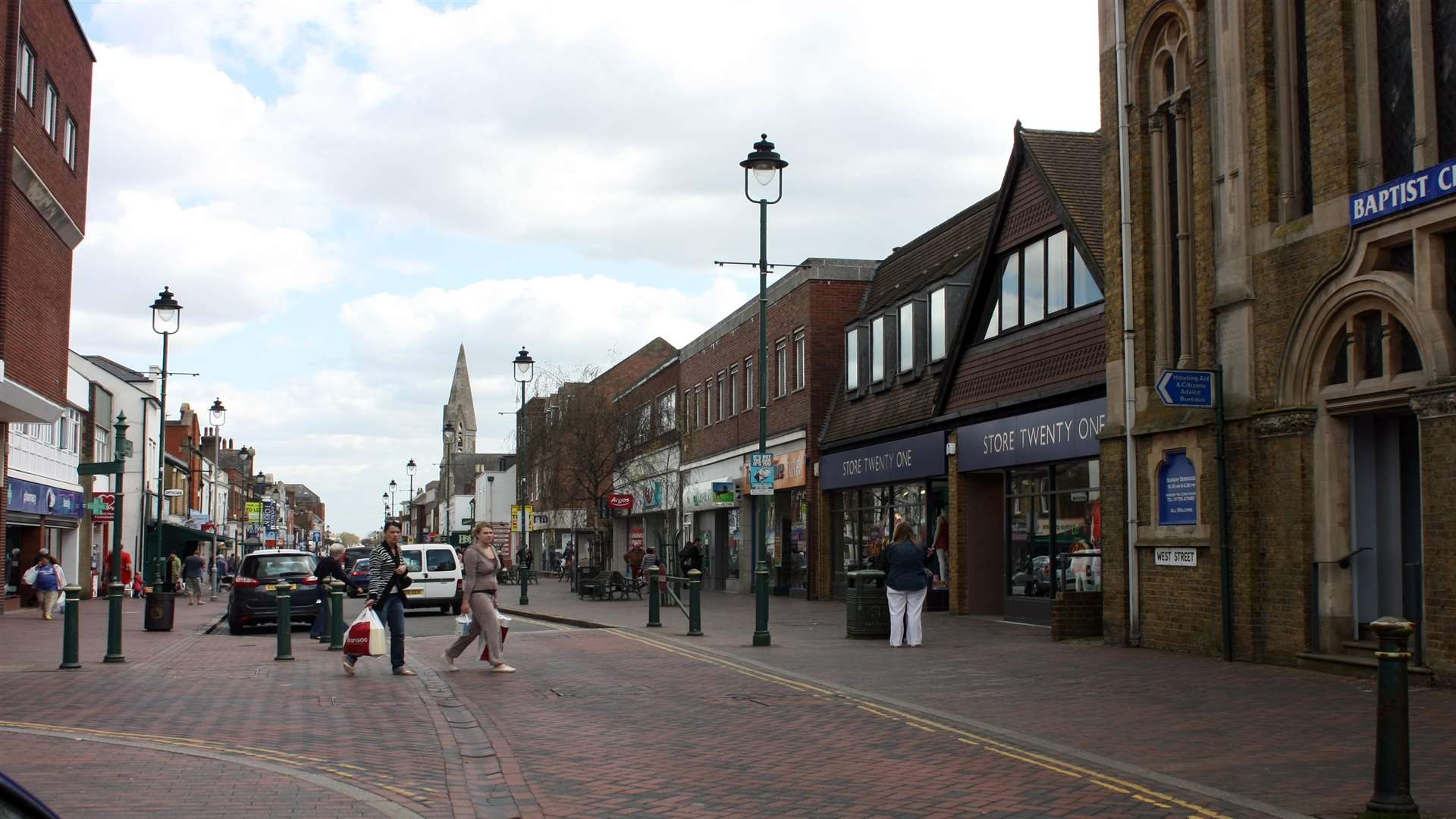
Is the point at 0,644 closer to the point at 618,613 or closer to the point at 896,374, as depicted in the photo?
the point at 618,613

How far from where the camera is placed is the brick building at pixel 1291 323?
13.1 metres

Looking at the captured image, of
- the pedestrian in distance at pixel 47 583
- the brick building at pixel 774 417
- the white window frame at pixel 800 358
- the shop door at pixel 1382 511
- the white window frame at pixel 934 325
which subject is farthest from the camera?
the white window frame at pixel 800 358

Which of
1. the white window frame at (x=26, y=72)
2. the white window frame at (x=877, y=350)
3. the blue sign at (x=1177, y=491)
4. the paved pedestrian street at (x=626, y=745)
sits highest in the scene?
the white window frame at (x=26, y=72)

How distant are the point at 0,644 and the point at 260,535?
7426cm

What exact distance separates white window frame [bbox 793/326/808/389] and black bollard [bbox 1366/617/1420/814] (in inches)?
1116

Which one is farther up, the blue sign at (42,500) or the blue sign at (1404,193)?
the blue sign at (1404,193)

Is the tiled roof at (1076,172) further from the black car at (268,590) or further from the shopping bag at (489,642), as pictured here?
the black car at (268,590)

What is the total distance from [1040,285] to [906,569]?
6725 millimetres

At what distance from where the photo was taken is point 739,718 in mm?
11586

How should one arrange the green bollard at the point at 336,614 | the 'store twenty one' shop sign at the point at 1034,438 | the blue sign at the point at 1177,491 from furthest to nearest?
1. the 'store twenty one' shop sign at the point at 1034,438
2. the green bollard at the point at 336,614
3. the blue sign at the point at 1177,491

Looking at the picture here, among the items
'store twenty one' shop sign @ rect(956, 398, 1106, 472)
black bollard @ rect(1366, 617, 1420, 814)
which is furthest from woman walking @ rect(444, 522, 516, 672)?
black bollard @ rect(1366, 617, 1420, 814)

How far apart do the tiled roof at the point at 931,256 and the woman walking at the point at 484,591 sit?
43.7 ft

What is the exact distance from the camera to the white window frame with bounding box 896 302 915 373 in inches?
1139

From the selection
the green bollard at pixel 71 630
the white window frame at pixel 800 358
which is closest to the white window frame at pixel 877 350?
the white window frame at pixel 800 358
